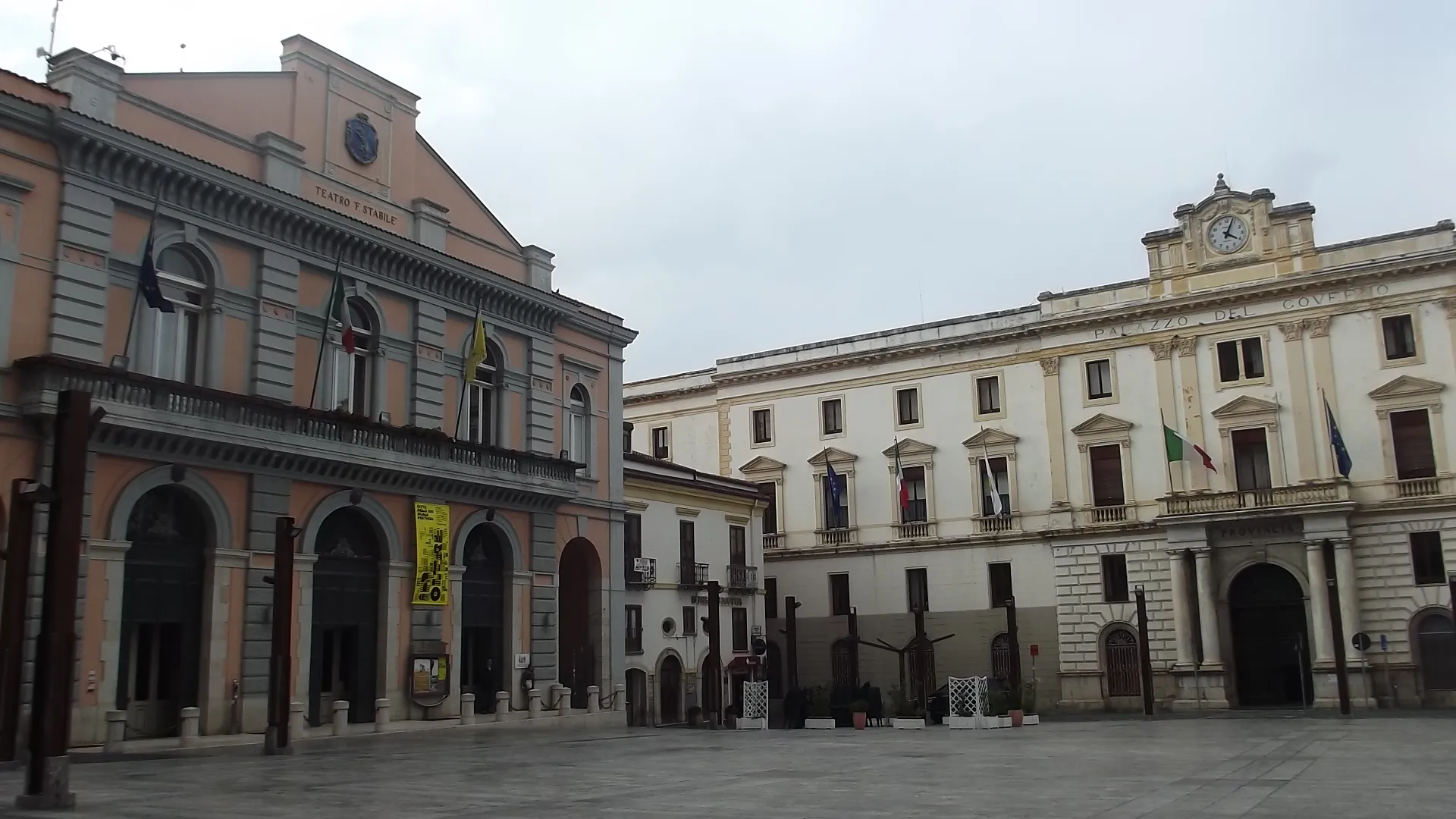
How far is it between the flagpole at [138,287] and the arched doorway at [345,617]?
18.3ft

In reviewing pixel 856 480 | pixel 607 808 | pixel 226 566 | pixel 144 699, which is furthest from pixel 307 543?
pixel 856 480

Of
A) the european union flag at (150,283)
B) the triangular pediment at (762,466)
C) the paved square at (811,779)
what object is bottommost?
the paved square at (811,779)

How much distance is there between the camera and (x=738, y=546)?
151ft

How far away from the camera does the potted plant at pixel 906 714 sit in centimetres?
3297

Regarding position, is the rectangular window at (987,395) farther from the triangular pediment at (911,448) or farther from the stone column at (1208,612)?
the stone column at (1208,612)

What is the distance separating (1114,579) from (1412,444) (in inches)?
436

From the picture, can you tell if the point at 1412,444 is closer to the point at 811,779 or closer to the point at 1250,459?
the point at 1250,459

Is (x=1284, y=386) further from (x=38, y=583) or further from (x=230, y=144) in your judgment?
(x=38, y=583)

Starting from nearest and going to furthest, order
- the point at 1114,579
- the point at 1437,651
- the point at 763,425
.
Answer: the point at 1437,651 < the point at 1114,579 < the point at 763,425

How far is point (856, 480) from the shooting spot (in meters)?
52.5

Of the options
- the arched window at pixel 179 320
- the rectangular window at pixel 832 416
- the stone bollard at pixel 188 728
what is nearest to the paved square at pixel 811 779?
the stone bollard at pixel 188 728

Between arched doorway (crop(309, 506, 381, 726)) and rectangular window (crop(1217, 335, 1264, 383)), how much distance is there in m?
31.7

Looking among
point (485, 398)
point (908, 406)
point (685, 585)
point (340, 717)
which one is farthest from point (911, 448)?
point (340, 717)

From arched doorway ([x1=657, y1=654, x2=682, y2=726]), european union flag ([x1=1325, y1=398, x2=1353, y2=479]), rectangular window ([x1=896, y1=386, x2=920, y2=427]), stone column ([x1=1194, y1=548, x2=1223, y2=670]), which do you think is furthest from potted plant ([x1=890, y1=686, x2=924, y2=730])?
european union flag ([x1=1325, y1=398, x2=1353, y2=479])
